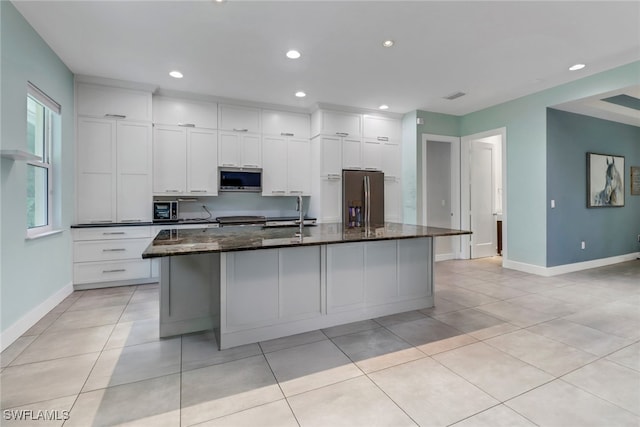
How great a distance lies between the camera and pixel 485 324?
109 inches

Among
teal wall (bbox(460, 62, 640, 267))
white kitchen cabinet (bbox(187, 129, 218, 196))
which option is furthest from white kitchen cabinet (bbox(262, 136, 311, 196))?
teal wall (bbox(460, 62, 640, 267))

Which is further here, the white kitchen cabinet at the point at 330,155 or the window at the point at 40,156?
the white kitchen cabinet at the point at 330,155

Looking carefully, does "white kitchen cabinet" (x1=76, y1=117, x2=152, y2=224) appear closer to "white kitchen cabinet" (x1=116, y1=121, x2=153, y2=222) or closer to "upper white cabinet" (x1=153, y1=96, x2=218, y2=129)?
"white kitchen cabinet" (x1=116, y1=121, x2=153, y2=222)

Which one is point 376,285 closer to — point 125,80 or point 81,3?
point 81,3

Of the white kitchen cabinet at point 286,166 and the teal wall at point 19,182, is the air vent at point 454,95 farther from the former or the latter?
the teal wall at point 19,182

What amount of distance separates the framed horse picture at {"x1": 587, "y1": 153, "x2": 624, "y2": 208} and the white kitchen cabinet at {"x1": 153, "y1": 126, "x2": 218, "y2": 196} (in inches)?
239

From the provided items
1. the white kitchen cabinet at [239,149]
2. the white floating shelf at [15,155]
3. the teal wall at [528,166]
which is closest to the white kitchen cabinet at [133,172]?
the white kitchen cabinet at [239,149]

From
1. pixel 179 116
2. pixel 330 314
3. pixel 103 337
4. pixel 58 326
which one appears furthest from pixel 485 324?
pixel 179 116

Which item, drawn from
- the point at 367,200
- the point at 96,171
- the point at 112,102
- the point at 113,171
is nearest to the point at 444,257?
the point at 367,200

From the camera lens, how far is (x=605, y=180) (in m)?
5.18

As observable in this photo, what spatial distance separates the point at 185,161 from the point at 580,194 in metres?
6.22

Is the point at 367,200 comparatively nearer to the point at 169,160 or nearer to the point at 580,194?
the point at 169,160

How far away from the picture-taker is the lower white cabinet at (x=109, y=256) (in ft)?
12.5

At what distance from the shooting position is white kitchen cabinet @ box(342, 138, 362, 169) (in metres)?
5.22
